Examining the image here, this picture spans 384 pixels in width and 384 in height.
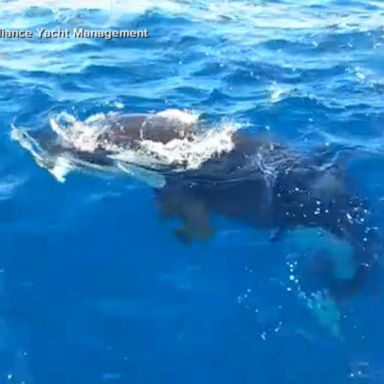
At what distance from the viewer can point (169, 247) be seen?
28.1 ft

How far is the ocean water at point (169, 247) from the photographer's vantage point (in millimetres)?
7309

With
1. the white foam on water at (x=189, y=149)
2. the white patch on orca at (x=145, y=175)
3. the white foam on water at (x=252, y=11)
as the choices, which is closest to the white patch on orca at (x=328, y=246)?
the white foam on water at (x=189, y=149)

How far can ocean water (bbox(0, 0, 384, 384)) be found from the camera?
7.31 m

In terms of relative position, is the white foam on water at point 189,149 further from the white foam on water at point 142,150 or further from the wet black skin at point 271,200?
the wet black skin at point 271,200

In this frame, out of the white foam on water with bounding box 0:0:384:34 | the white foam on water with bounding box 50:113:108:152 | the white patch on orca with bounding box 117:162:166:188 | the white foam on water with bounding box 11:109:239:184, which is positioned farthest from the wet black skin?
the white foam on water with bounding box 0:0:384:34

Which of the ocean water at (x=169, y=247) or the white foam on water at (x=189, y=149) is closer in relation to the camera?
the ocean water at (x=169, y=247)

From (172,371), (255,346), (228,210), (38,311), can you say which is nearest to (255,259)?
(228,210)

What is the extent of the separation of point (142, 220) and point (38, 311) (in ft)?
5.98

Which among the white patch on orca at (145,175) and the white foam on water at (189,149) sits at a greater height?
the white foam on water at (189,149)

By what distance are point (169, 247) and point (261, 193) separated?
4.34 ft

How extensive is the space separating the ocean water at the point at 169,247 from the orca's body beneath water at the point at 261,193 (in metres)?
0.18

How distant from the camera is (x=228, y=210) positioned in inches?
344

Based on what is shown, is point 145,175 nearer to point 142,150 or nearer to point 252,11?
point 142,150

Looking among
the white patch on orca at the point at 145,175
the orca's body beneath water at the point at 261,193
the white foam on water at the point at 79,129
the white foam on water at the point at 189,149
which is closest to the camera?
the orca's body beneath water at the point at 261,193
